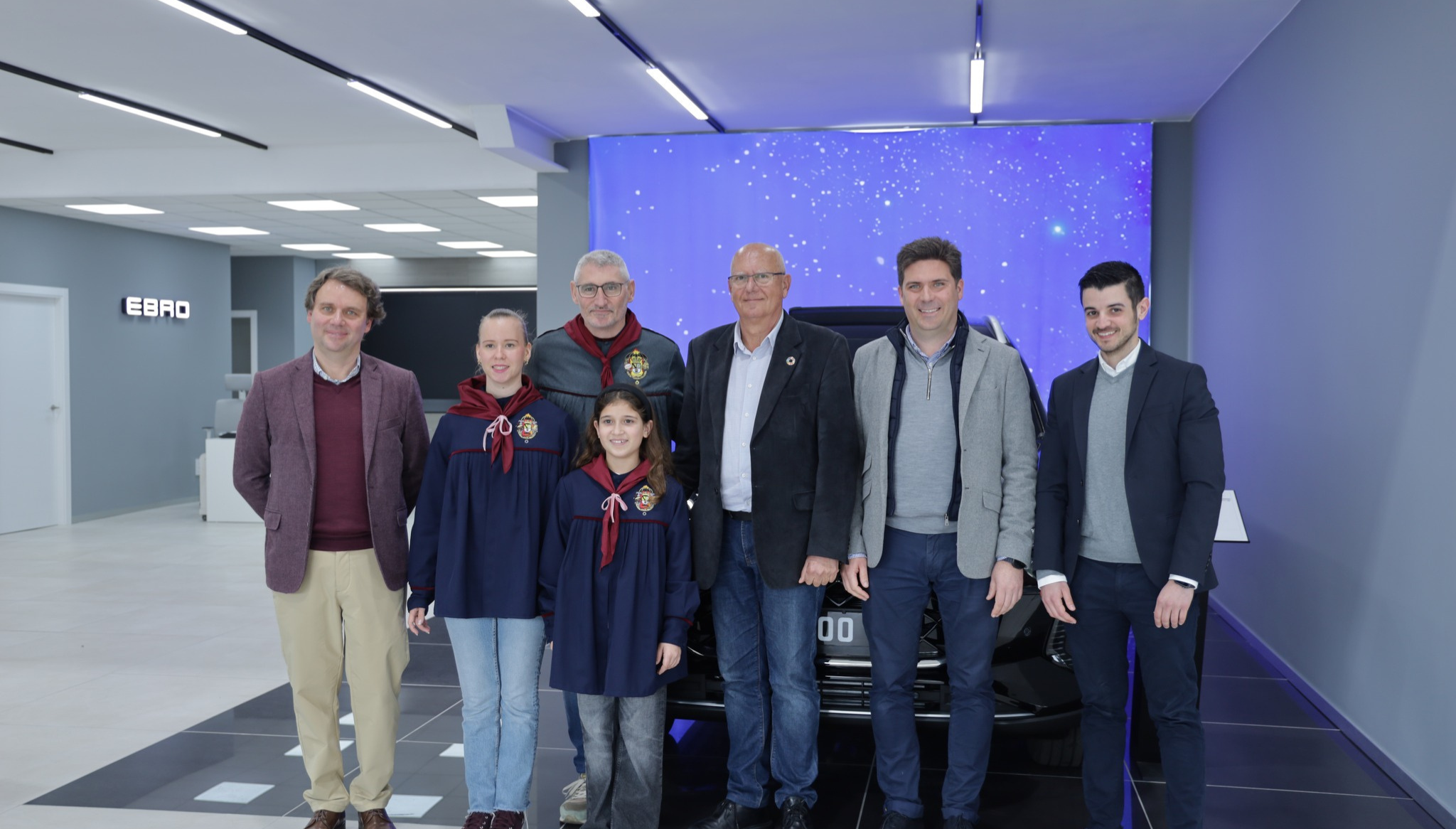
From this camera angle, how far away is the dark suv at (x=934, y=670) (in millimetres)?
2902

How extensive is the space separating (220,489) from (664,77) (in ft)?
21.7

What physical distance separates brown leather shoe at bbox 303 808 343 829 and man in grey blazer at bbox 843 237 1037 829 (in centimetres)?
151

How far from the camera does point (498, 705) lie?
2787 millimetres

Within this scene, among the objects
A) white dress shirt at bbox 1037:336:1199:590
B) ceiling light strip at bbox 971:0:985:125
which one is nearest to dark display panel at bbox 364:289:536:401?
ceiling light strip at bbox 971:0:985:125

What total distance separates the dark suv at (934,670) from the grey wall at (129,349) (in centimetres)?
954

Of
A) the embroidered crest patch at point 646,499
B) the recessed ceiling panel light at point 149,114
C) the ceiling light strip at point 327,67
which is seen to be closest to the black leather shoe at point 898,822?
the embroidered crest patch at point 646,499

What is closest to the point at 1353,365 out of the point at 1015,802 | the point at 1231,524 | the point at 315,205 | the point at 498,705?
the point at 1231,524

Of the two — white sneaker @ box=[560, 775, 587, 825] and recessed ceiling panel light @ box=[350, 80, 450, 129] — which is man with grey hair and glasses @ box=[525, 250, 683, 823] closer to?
white sneaker @ box=[560, 775, 587, 825]

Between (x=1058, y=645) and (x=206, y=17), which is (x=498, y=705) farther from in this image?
(x=206, y=17)

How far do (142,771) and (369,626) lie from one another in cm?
132

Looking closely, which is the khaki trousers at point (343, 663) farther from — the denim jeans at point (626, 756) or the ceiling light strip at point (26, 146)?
the ceiling light strip at point (26, 146)

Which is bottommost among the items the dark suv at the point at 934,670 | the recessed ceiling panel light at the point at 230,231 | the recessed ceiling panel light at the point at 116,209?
the dark suv at the point at 934,670

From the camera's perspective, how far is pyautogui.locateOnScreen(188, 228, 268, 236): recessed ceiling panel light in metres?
11.4

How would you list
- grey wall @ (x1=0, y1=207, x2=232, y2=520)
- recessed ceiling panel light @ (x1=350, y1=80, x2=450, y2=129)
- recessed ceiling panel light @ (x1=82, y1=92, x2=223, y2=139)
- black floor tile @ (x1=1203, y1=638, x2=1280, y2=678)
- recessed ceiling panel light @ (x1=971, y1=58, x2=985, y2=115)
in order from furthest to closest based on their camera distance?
1. grey wall @ (x1=0, y1=207, x2=232, y2=520)
2. recessed ceiling panel light @ (x1=82, y1=92, x2=223, y2=139)
3. recessed ceiling panel light @ (x1=350, y1=80, x2=450, y2=129)
4. recessed ceiling panel light @ (x1=971, y1=58, x2=985, y2=115)
5. black floor tile @ (x1=1203, y1=638, x2=1280, y2=678)
